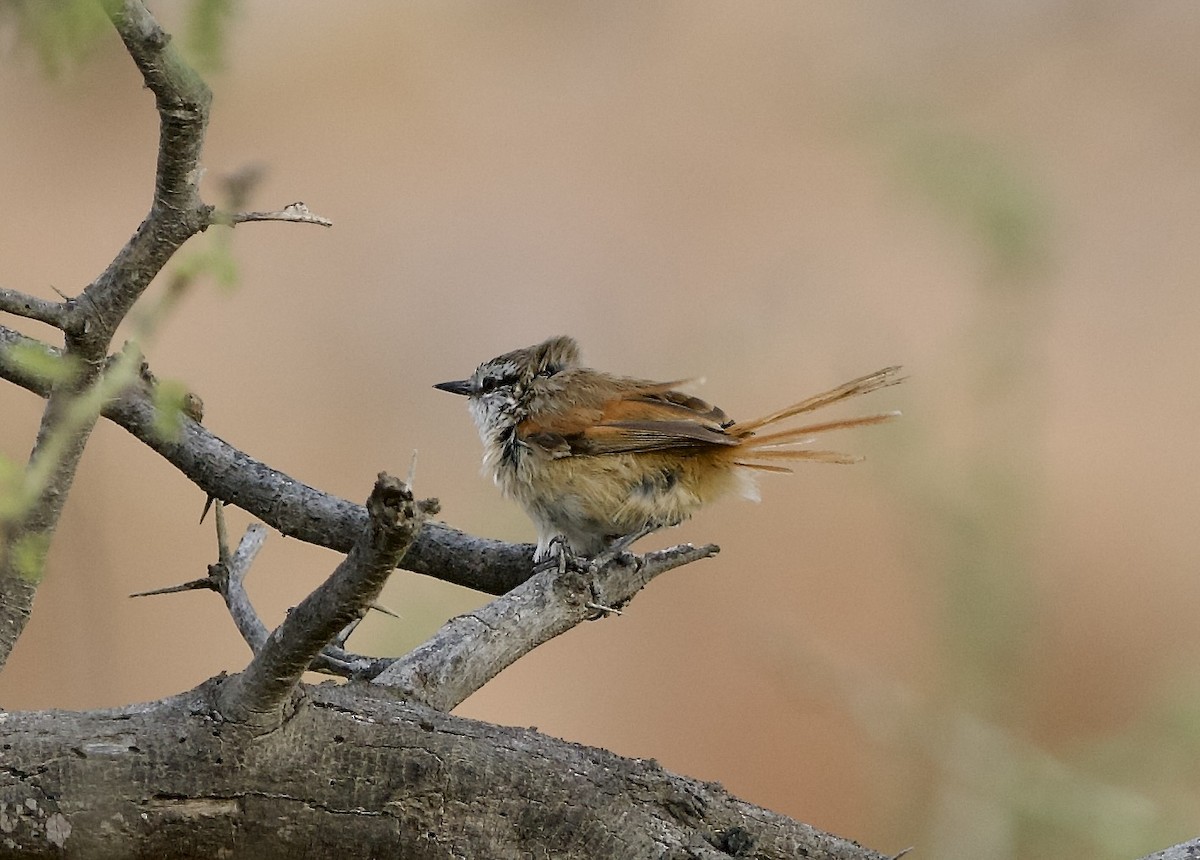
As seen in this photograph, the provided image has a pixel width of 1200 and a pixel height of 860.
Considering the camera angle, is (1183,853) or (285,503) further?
(285,503)

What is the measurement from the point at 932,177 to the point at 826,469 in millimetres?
2913

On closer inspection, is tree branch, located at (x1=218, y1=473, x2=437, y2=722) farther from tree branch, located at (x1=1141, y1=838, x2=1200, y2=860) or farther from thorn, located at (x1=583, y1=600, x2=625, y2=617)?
tree branch, located at (x1=1141, y1=838, x2=1200, y2=860)

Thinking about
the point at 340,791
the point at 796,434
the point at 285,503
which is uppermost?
the point at 796,434

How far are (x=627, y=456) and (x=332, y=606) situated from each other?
71.9 inches

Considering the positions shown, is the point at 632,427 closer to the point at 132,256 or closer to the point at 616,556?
the point at 616,556

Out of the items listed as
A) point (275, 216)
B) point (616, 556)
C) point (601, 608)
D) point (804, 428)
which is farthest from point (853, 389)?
point (275, 216)

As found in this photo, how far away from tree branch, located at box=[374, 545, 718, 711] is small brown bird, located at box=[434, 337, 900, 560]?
1.65 ft

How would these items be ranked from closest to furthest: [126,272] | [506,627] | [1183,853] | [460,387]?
[126,272], [1183,853], [506,627], [460,387]

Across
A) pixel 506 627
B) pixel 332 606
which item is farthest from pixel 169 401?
pixel 506 627

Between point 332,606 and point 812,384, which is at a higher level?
point 812,384

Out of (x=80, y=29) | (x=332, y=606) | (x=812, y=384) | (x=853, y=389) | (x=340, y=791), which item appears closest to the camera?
(x=80, y=29)

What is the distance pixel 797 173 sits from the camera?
800 centimetres

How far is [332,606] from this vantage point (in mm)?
1267

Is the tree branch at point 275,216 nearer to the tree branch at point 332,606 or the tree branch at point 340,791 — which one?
the tree branch at point 332,606
